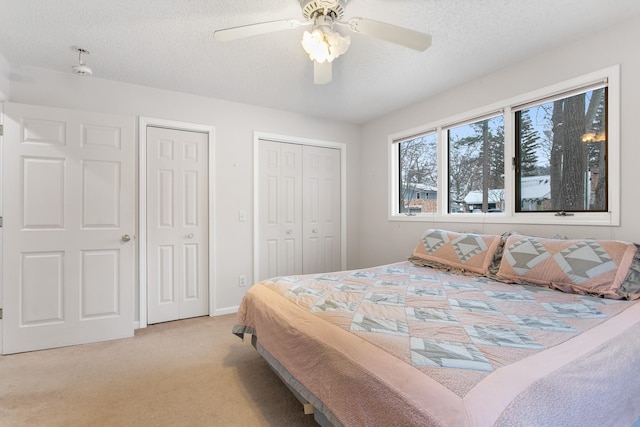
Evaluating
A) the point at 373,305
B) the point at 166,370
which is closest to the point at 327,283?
the point at 373,305

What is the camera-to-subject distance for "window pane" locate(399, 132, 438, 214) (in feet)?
11.1

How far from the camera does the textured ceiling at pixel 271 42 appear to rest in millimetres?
1831

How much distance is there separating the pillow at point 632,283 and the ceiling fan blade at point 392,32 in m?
1.76

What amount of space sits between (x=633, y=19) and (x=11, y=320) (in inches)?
199

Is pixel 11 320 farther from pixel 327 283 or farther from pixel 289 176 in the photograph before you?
pixel 289 176

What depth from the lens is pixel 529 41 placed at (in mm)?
2189

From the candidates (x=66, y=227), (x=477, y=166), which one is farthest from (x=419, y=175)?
(x=66, y=227)

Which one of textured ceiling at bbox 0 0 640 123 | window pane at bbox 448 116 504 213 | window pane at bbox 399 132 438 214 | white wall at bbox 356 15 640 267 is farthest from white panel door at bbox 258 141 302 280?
window pane at bbox 448 116 504 213

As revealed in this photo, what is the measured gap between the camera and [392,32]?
1600 mm

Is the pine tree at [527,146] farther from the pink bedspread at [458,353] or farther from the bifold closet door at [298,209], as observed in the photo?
the bifold closet door at [298,209]

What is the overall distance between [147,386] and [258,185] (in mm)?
2254

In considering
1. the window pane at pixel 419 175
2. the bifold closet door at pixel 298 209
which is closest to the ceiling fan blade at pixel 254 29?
the bifold closet door at pixel 298 209

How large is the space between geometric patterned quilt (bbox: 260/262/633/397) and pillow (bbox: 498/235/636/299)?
8 cm

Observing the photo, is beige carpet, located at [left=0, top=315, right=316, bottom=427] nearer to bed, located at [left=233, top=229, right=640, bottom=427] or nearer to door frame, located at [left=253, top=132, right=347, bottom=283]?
bed, located at [left=233, top=229, right=640, bottom=427]
